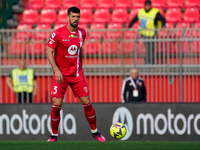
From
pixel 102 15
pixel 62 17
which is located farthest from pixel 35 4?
pixel 102 15

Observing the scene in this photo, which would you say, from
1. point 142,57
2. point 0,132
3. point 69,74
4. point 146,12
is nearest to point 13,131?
point 0,132

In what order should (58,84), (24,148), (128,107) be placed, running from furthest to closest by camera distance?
(128,107), (58,84), (24,148)

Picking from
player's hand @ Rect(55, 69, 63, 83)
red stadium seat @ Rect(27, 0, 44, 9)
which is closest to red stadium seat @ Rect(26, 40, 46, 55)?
player's hand @ Rect(55, 69, 63, 83)

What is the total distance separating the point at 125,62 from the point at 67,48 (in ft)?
13.4

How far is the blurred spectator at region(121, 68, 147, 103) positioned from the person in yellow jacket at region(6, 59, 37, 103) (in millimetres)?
2331

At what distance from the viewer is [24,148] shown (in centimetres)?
612

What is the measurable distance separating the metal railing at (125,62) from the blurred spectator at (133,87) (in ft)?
1.39

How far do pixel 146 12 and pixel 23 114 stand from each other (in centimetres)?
479

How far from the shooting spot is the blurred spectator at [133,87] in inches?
411

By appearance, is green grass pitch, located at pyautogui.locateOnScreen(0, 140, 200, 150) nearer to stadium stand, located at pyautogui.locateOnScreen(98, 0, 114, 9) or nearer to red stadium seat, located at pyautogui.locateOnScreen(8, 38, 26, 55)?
red stadium seat, located at pyautogui.locateOnScreen(8, 38, 26, 55)

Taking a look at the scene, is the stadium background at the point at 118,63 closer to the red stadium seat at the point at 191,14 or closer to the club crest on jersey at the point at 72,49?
the club crest on jersey at the point at 72,49

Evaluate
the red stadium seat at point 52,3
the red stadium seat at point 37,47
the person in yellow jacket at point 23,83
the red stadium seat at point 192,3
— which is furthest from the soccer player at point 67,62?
the red stadium seat at point 192,3

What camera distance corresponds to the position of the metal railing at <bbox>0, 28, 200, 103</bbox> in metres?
10.7

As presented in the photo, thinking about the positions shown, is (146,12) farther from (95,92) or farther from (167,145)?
(167,145)
